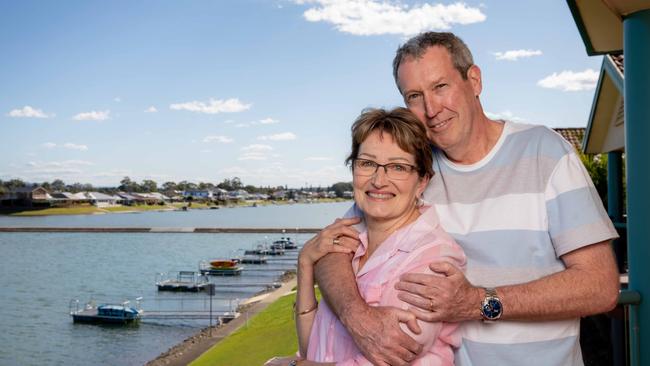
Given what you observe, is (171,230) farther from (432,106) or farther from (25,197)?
(432,106)

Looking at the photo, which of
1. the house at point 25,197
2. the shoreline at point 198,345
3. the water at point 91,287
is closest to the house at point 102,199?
the house at point 25,197

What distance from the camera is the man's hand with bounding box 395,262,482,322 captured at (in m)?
1.50

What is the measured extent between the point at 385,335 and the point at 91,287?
45727mm

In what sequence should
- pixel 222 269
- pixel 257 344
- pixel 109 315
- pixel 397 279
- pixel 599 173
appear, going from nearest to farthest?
pixel 397 279 < pixel 599 173 < pixel 257 344 < pixel 109 315 < pixel 222 269

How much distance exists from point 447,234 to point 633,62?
1397 millimetres

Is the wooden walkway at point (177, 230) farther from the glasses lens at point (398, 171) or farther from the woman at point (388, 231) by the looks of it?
the glasses lens at point (398, 171)

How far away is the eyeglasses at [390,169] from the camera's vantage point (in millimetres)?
1711

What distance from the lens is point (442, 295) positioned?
1489 millimetres

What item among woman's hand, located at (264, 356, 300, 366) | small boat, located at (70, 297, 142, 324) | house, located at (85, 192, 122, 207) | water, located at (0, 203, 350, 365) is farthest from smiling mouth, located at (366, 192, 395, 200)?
house, located at (85, 192, 122, 207)

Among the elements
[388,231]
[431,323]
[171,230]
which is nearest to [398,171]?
[388,231]

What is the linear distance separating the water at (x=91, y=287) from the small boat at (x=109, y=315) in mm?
501

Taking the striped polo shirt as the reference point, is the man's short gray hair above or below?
above

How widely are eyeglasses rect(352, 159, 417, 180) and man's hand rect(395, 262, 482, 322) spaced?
0.99ft

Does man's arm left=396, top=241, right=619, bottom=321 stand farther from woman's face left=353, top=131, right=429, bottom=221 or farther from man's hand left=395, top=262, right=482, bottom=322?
woman's face left=353, top=131, right=429, bottom=221
